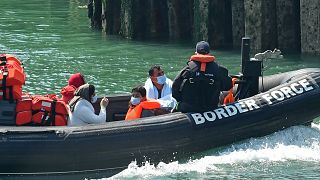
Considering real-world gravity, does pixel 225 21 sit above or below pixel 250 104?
above

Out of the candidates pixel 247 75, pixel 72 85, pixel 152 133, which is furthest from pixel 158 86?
pixel 152 133

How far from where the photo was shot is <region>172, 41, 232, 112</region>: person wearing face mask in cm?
1213

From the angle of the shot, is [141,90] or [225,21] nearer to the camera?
[141,90]

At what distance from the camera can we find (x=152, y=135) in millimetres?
11664

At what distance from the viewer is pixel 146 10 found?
23.0m

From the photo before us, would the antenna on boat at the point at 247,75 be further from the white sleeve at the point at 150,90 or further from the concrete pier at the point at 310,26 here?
the concrete pier at the point at 310,26

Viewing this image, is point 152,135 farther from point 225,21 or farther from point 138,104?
point 225,21

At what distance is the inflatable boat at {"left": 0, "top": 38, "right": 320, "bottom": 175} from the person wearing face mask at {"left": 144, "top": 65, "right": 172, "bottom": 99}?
1.30 feet

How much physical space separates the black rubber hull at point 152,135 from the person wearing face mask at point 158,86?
47.9 inches

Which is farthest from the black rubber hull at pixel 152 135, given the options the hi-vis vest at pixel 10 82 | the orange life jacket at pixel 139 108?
the hi-vis vest at pixel 10 82

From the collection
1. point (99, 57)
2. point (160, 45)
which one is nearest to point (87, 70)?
point (99, 57)

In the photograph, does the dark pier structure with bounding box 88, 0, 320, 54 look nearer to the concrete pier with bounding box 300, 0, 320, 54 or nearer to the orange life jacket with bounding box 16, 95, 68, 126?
the concrete pier with bounding box 300, 0, 320, 54

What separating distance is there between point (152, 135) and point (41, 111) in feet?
4.92

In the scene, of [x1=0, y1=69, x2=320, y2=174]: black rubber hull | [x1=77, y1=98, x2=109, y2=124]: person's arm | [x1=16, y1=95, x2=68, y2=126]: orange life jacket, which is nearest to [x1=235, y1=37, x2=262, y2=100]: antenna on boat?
[x1=0, y1=69, x2=320, y2=174]: black rubber hull
